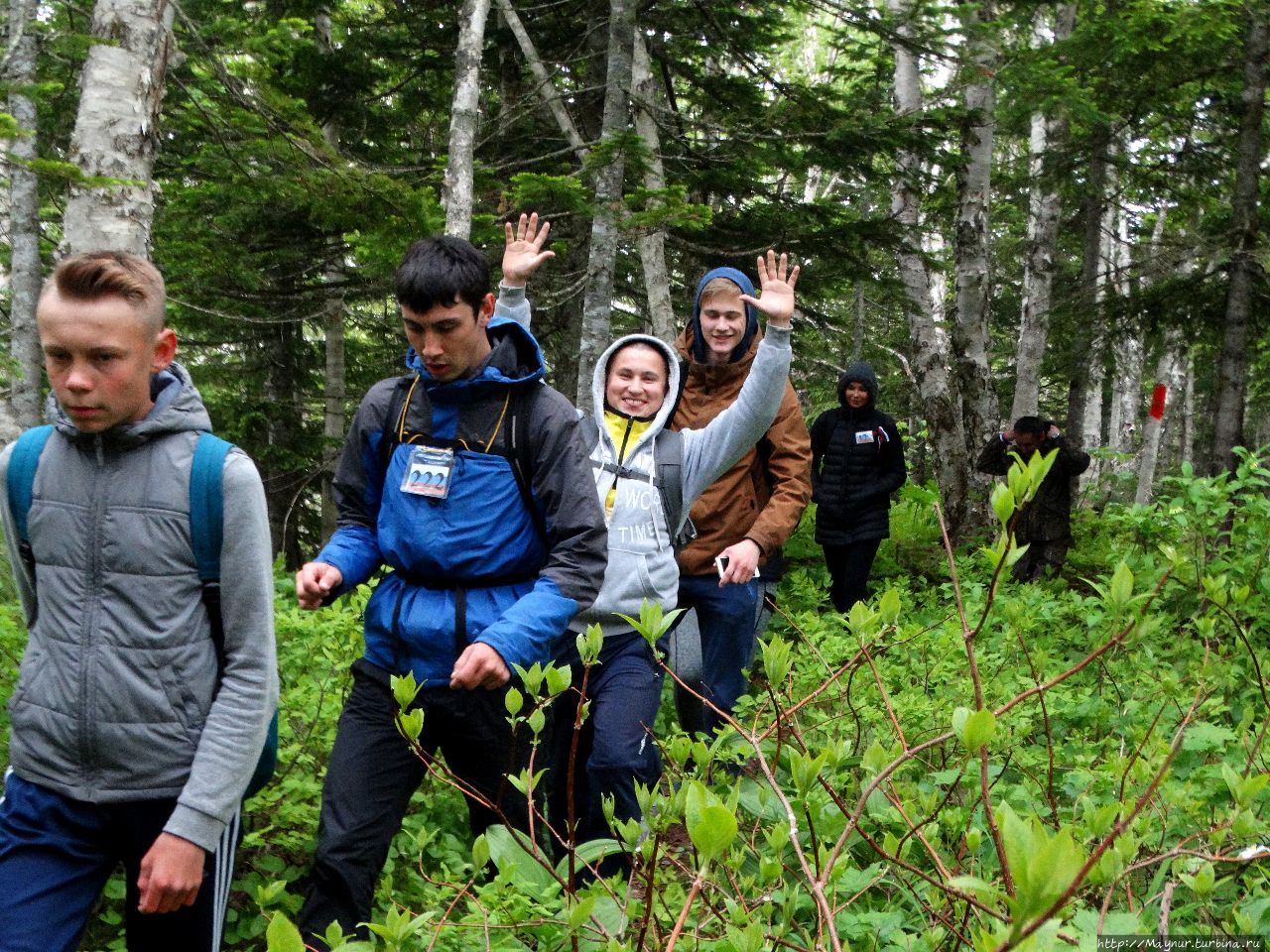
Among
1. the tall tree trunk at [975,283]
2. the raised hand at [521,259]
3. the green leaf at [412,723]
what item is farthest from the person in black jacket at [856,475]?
the green leaf at [412,723]

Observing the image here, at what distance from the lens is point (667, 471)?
4102 millimetres

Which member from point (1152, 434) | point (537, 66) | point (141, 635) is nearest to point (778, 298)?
point (141, 635)

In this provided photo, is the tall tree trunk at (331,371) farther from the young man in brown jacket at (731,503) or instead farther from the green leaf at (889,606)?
the green leaf at (889,606)

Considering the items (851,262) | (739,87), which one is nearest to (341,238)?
(739,87)

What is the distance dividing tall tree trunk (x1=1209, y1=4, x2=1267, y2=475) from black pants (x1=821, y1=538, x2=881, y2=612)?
438cm

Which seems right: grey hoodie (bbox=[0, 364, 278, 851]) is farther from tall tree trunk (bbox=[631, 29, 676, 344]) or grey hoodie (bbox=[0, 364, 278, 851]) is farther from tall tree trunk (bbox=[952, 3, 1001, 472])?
tall tree trunk (bbox=[952, 3, 1001, 472])

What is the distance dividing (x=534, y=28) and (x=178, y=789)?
1061 cm

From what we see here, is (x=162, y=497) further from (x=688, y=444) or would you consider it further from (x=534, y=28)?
(x=534, y=28)

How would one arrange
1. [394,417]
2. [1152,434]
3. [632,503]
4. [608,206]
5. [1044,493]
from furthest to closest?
[1152,434] → [1044,493] → [608,206] → [632,503] → [394,417]

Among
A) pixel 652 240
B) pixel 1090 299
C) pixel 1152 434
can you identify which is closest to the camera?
pixel 652 240

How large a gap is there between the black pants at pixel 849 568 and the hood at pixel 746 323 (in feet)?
11.6

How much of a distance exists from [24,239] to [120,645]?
10615 millimetres

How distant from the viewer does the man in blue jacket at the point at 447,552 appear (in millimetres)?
2863

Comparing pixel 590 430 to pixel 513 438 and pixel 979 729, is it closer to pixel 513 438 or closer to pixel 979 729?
pixel 513 438
